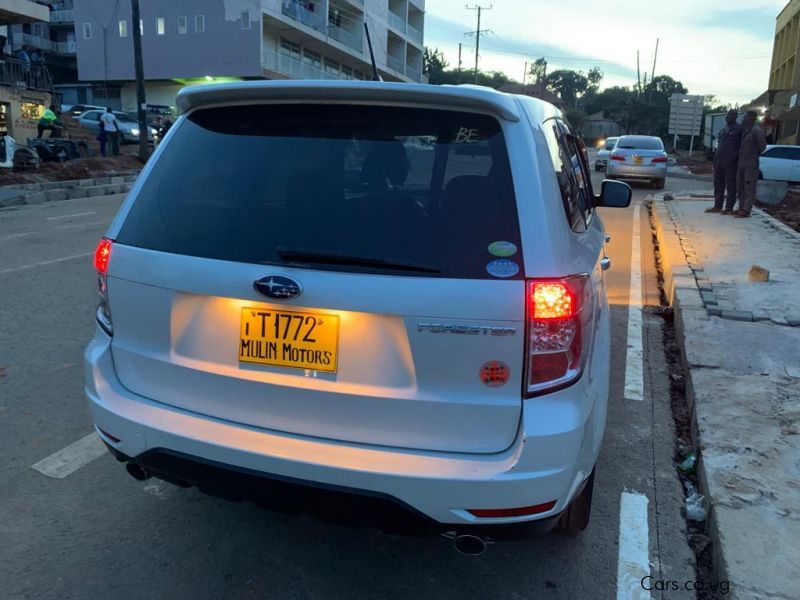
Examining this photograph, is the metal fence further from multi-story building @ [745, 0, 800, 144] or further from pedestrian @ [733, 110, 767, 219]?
multi-story building @ [745, 0, 800, 144]

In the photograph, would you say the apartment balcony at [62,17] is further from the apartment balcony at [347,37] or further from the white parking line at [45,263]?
the white parking line at [45,263]

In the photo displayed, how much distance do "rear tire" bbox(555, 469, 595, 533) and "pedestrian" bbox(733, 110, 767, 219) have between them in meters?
11.0

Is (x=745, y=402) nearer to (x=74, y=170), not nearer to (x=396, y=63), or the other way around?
(x=74, y=170)

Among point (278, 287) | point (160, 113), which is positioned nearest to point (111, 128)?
point (160, 113)

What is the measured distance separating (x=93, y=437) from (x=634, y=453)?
3.09 meters

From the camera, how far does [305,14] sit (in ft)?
142

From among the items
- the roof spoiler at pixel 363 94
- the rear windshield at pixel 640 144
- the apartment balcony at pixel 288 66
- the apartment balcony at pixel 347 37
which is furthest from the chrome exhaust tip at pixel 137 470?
the apartment balcony at pixel 347 37

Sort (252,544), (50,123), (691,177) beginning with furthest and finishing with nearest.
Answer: (691,177), (50,123), (252,544)

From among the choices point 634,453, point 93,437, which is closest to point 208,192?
point 93,437

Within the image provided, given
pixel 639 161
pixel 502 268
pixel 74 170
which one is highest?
pixel 639 161

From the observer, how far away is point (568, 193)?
9.16 ft

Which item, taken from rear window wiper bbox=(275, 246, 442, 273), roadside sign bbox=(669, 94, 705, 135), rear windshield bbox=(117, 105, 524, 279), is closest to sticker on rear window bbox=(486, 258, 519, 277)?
rear windshield bbox=(117, 105, 524, 279)

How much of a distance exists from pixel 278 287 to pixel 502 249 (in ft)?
2.46

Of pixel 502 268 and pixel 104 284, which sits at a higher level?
pixel 502 268
